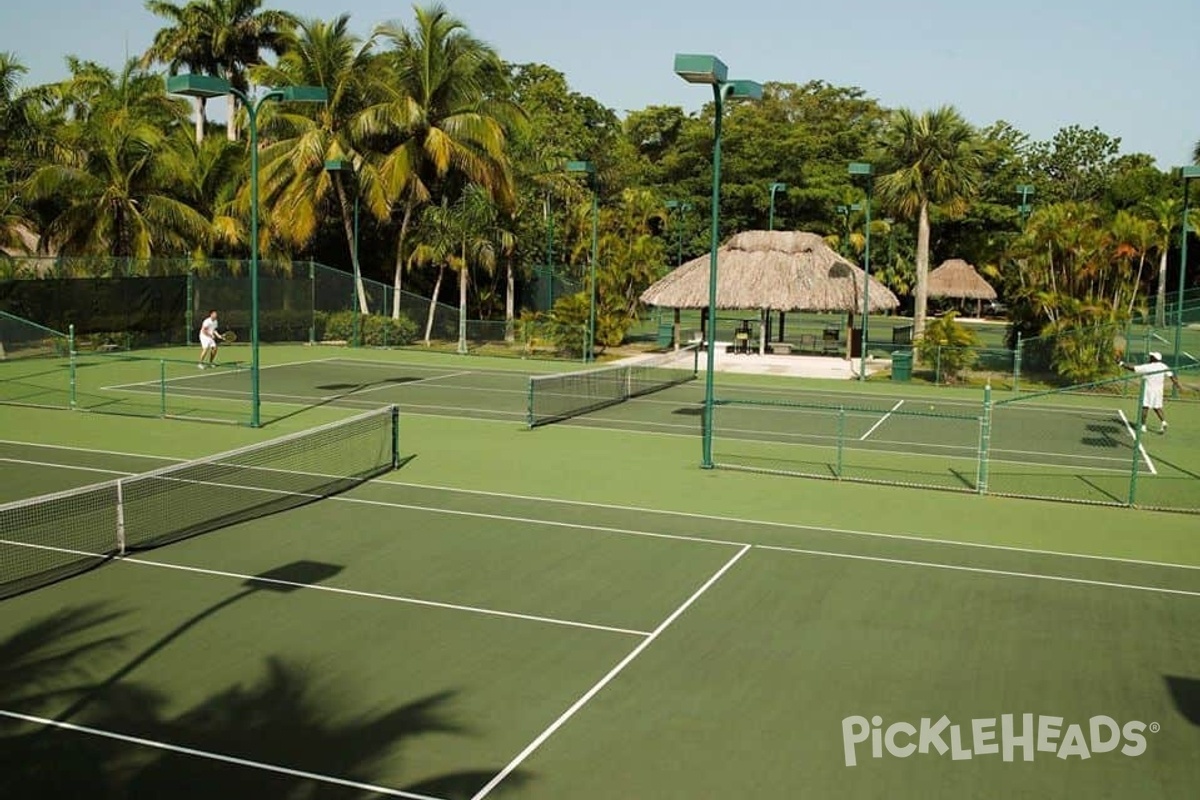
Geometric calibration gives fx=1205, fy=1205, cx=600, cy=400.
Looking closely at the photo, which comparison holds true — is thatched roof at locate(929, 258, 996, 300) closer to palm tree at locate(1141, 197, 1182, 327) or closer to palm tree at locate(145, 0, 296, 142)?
palm tree at locate(1141, 197, 1182, 327)

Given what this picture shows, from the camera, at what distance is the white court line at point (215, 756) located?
789 cm

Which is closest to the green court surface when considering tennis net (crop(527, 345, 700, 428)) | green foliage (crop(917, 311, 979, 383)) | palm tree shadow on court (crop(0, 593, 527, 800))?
palm tree shadow on court (crop(0, 593, 527, 800))

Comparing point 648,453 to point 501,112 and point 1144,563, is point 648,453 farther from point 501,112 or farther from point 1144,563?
point 501,112

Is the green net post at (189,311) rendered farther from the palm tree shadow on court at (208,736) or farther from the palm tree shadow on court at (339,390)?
the palm tree shadow on court at (208,736)

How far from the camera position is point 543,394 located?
92.6 ft

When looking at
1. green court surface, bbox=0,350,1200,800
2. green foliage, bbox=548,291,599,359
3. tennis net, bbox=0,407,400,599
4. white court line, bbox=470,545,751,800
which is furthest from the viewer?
green foliage, bbox=548,291,599,359

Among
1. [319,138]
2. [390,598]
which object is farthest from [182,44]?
[390,598]

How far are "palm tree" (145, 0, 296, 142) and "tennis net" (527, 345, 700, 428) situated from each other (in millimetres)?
28786

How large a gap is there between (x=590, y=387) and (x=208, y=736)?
69.4 feet

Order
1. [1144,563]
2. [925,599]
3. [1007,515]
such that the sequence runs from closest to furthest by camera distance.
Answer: [925,599] → [1144,563] → [1007,515]

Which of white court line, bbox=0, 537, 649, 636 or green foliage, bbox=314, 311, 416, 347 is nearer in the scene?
white court line, bbox=0, 537, 649, 636

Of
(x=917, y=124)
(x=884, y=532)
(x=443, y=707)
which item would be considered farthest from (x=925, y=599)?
(x=917, y=124)

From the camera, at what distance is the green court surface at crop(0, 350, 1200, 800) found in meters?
8.32

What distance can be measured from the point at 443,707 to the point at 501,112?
3751 cm
